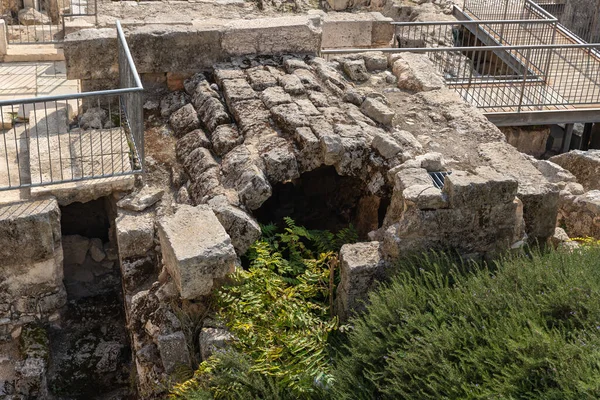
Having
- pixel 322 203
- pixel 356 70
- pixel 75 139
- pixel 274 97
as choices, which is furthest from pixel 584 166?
pixel 75 139

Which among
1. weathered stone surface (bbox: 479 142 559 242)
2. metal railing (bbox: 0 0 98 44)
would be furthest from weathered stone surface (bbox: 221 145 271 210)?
metal railing (bbox: 0 0 98 44)

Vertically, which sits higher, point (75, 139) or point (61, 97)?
point (61, 97)

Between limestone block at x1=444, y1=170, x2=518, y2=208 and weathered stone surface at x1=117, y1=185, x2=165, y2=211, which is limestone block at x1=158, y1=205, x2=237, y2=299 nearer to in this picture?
weathered stone surface at x1=117, y1=185, x2=165, y2=211

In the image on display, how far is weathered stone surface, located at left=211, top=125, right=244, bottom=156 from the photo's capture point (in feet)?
26.4

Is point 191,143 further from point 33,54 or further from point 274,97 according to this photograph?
point 33,54

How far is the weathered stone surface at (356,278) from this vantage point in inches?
256

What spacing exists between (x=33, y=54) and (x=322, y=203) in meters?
5.07

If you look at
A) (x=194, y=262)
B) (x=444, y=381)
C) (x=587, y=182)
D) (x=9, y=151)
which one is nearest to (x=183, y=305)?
(x=194, y=262)

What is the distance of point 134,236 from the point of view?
291 inches

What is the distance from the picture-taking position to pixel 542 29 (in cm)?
1513

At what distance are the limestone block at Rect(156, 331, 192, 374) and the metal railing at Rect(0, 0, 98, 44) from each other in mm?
6927

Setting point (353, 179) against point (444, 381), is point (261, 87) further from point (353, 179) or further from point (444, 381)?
point (444, 381)

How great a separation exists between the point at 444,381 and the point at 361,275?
1634mm

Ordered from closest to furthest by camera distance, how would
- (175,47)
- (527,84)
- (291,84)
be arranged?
(291,84) < (175,47) < (527,84)
